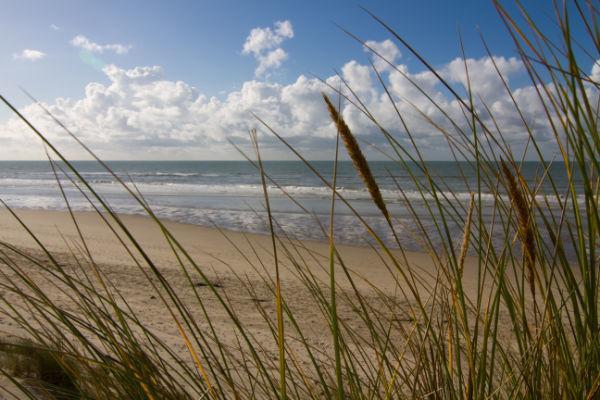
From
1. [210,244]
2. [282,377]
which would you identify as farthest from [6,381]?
[210,244]

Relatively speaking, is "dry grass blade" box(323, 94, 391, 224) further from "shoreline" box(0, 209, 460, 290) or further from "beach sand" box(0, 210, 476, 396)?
"shoreline" box(0, 209, 460, 290)

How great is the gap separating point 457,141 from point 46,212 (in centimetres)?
1855

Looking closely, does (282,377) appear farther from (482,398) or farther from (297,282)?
(297,282)

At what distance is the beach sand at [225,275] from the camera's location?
12.2ft

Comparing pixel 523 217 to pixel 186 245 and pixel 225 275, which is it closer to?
pixel 225 275

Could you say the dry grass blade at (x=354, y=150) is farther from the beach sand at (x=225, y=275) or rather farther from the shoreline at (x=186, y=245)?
the shoreline at (x=186, y=245)

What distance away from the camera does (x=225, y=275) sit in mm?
7828

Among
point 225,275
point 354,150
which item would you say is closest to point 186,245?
point 225,275

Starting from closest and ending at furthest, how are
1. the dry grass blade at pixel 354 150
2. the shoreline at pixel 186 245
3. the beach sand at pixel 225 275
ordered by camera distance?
1. the dry grass blade at pixel 354 150
2. the beach sand at pixel 225 275
3. the shoreline at pixel 186 245

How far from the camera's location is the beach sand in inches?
147

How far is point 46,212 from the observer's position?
16.9m

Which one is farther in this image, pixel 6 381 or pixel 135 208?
pixel 135 208

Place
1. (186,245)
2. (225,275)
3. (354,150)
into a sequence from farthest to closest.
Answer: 1. (186,245)
2. (225,275)
3. (354,150)

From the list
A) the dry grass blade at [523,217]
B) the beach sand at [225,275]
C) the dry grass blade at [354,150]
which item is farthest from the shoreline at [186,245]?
the dry grass blade at [354,150]
